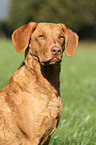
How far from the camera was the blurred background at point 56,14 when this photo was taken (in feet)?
180

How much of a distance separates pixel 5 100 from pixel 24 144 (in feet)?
2.12

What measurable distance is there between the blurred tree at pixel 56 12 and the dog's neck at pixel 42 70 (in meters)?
51.1

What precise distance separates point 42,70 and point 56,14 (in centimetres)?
5319

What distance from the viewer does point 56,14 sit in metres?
55.4

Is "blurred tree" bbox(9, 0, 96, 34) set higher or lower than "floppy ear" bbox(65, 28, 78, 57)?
lower

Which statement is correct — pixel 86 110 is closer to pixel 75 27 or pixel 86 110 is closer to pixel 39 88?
pixel 39 88

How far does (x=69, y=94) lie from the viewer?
25.7 feet

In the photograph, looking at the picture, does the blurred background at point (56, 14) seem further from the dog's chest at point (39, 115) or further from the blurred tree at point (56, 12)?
the dog's chest at point (39, 115)

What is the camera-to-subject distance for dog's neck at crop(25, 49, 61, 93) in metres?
3.67

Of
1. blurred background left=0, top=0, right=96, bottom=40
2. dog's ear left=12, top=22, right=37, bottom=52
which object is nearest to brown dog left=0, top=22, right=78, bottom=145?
dog's ear left=12, top=22, right=37, bottom=52

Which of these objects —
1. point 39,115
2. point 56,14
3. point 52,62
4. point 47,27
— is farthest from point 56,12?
point 39,115

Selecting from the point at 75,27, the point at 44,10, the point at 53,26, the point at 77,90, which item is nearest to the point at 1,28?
the point at 44,10

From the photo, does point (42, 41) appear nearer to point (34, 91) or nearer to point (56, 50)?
point (56, 50)

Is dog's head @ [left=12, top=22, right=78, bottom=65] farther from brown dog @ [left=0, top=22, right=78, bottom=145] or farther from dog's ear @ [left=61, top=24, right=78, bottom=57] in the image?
dog's ear @ [left=61, top=24, right=78, bottom=57]
